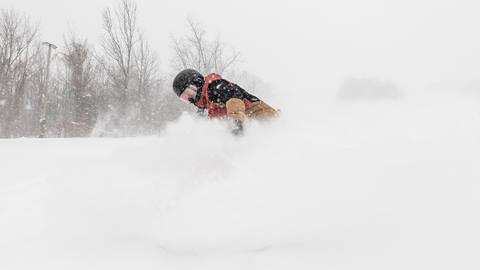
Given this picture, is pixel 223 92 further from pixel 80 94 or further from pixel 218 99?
pixel 80 94

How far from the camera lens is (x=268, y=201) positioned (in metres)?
2.76

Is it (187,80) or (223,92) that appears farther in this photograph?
(187,80)

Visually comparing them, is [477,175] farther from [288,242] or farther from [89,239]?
[89,239]

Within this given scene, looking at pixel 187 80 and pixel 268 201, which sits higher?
pixel 187 80

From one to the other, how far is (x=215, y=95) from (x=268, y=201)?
49.2 inches

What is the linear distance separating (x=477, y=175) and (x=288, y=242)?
133cm

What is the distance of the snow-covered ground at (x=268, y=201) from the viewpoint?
2.29m

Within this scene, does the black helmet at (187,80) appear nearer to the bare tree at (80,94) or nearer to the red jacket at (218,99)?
the red jacket at (218,99)

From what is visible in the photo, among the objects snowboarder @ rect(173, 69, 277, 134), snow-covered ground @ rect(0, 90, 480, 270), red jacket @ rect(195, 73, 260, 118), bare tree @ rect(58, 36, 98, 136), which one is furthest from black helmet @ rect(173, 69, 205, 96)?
bare tree @ rect(58, 36, 98, 136)

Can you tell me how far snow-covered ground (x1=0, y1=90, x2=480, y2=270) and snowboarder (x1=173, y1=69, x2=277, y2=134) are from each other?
177 millimetres

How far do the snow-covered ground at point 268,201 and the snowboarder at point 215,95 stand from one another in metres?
0.18

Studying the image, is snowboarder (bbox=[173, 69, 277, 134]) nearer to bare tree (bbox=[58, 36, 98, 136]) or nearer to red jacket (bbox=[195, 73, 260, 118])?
red jacket (bbox=[195, 73, 260, 118])

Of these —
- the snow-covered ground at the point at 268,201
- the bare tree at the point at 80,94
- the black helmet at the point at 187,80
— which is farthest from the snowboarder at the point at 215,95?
the bare tree at the point at 80,94

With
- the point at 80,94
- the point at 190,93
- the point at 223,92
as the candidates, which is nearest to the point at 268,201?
the point at 223,92
